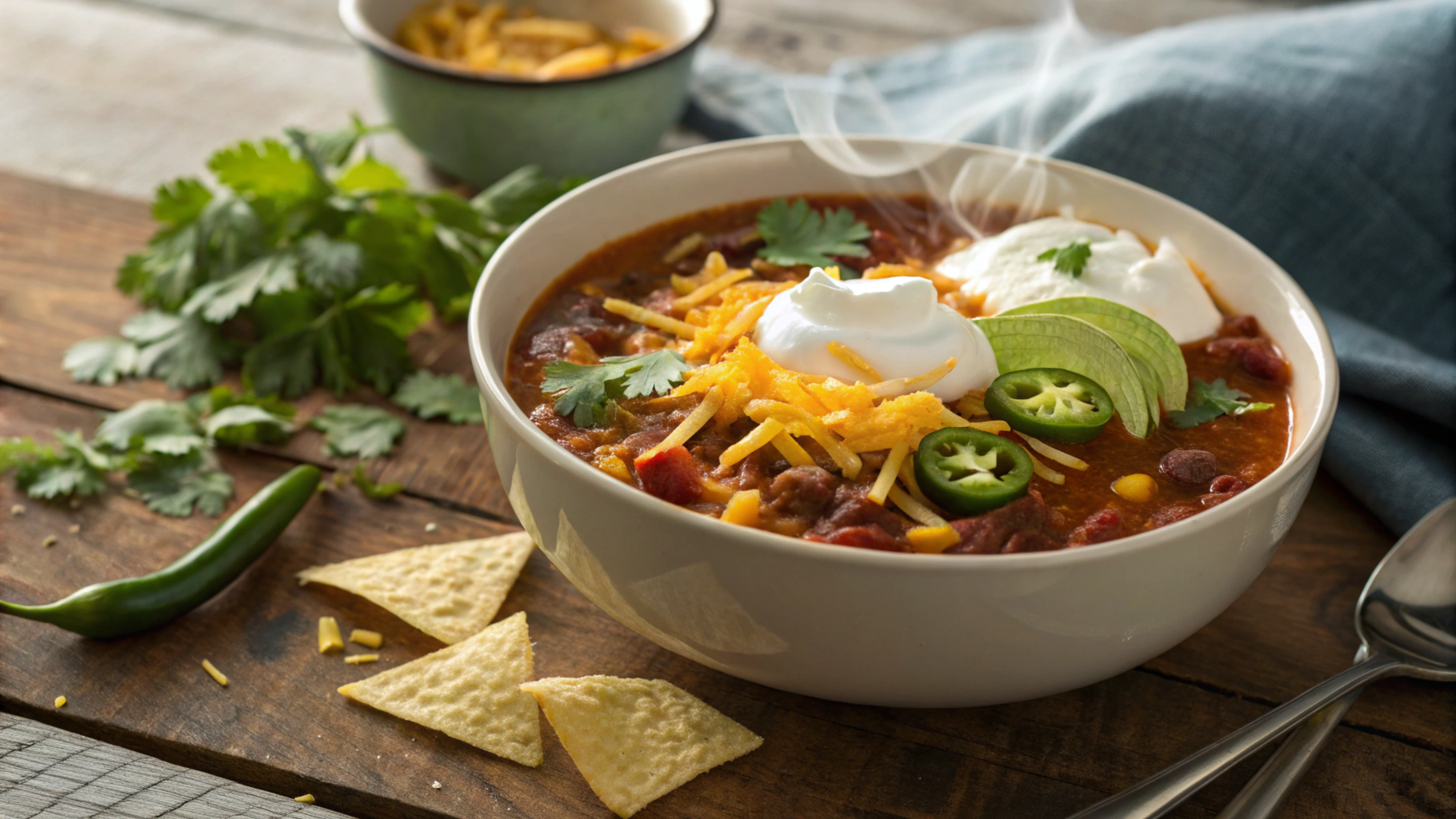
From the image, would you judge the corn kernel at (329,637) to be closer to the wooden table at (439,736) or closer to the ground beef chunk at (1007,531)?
the wooden table at (439,736)

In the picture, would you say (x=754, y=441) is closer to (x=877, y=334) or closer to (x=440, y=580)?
(x=877, y=334)

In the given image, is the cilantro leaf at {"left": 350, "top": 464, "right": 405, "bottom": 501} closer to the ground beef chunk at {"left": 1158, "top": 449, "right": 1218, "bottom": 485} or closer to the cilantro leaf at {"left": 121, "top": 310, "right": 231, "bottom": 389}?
the cilantro leaf at {"left": 121, "top": 310, "right": 231, "bottom": 389}

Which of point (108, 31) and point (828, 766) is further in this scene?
point (108, 31)

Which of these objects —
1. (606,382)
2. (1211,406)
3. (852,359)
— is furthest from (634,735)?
(1211,406)

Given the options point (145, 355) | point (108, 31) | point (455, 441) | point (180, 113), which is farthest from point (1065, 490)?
point (108, 31)

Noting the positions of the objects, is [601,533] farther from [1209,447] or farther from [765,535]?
[1209,447]

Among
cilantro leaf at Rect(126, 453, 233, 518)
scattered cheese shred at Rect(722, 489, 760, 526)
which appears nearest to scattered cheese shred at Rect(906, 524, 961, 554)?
scattered cheese shred at Rect(722, 489, 760, 526)
